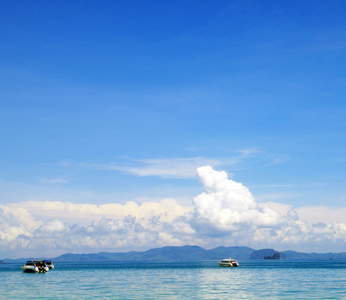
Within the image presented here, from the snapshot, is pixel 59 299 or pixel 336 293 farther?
pixel 336 293

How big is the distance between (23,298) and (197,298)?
1265 inches

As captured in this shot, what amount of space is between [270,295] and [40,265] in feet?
438

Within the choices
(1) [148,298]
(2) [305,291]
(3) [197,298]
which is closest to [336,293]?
(2) [305,291]

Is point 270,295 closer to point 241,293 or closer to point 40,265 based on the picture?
point 241,293

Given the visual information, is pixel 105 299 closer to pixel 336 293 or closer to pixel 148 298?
pixel 148 298

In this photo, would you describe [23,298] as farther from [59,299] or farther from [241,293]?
[241,293]

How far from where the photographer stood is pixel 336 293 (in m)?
78.9

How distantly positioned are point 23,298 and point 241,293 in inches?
1639

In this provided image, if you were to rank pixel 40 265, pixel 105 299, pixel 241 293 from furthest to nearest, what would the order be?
pixel 40 265 < pixel 241 293 < pixel 105 299

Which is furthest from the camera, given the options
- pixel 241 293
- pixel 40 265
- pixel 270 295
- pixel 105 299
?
pixel 40 265

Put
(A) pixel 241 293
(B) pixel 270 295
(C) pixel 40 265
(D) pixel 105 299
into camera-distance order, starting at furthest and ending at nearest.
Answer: (C) pixel 40 265 < (A) pixel 241 293 < (B) pixel 270 295 < (D) pixel 105 299

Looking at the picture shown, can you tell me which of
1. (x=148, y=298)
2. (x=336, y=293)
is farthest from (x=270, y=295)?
(x=148, y=298)

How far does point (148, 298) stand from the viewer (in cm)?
7275

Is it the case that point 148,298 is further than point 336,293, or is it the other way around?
point 336,293
